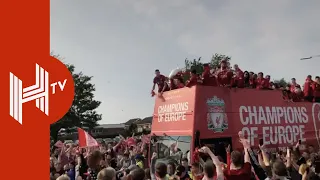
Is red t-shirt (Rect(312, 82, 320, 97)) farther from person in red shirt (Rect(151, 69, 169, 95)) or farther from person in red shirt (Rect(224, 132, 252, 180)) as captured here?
person in red shirt (Rect(224, 132, 252, 180))

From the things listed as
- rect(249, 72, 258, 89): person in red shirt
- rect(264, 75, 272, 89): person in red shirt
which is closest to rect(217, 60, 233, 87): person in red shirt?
rect(249, 72, 258, 89): person in red shirt

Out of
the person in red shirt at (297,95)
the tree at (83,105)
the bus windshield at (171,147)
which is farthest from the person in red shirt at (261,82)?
the tree at (83,105)

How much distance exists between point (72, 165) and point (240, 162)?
579 cm

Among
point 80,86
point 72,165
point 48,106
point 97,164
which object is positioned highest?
point 80,86

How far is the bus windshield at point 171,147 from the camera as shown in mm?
8320

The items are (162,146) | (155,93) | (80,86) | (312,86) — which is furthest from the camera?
(80,86)

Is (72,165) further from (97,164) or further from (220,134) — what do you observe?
(97,164)

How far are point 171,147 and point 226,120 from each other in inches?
57.7

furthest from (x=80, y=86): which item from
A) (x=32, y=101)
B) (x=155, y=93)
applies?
(x=32, y=101)

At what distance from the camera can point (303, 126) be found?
10266 millimetres

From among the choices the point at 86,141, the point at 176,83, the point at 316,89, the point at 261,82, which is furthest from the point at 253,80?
the point at 86,141

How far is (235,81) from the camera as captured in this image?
9586 millimetres

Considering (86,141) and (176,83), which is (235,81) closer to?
(176,83)

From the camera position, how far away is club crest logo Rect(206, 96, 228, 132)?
841 centimetres
